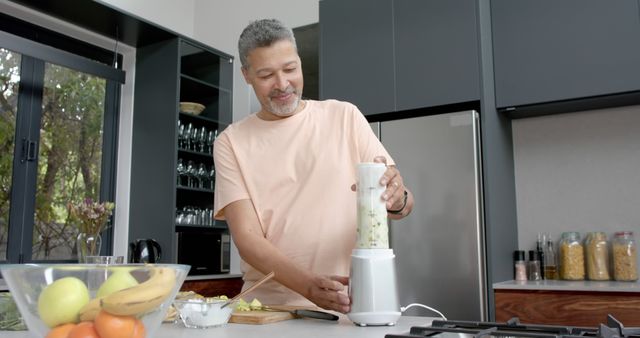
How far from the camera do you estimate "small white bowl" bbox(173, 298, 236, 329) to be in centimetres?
106

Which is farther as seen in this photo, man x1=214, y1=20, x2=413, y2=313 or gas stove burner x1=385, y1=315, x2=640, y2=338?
man x1=214, y1=20, x2=413, y2=313

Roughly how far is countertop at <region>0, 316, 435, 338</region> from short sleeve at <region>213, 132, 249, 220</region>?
47 cm

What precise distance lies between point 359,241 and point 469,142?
1.57 meters

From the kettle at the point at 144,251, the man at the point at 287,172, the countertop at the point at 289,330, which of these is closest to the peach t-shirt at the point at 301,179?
the man at the point at 287,172

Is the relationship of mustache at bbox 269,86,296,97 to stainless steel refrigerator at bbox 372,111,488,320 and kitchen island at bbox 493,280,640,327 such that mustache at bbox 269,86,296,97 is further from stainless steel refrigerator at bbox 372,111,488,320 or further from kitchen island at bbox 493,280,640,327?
kitchen island at bbox 493,280,640,327

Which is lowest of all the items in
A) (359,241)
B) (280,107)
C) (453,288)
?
(453,288)

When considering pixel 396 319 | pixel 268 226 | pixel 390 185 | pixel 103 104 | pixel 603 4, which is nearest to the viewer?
pixel 396 319

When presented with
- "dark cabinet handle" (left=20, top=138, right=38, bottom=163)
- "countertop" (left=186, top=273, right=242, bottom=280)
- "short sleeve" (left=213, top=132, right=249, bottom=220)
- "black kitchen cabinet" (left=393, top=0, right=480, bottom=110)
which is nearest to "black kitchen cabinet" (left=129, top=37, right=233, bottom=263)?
"countertop" (left=186, top=273, right=242, bottom=280)

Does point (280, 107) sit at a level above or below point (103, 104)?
below

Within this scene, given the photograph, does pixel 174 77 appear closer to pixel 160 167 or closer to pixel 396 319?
pixel 160 167

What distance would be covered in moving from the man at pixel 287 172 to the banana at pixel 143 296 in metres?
0.58

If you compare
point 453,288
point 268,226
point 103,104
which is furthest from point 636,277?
point 103,104

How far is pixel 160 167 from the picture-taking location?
3.49m

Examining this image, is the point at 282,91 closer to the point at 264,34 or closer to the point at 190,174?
the point at 264,34
